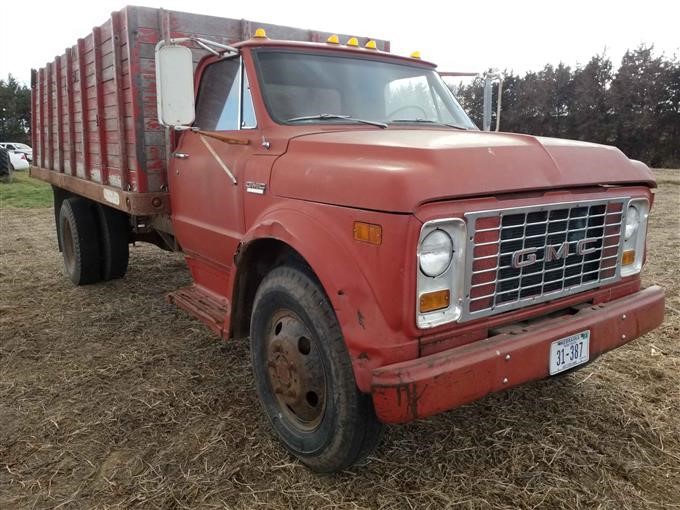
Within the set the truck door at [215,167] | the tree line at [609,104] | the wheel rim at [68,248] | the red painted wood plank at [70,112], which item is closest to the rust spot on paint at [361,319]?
the truck door at [215,167]

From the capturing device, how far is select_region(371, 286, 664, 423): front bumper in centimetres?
204

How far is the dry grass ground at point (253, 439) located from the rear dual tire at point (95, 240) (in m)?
1.36

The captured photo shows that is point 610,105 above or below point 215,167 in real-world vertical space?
above

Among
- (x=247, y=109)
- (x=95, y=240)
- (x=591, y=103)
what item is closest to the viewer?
(x=247, y=109)

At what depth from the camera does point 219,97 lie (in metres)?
3.59

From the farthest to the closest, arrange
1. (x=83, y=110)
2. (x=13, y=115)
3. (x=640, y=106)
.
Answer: (x=13, y=115) < (x=640, y=106) < (x=83, y=110)

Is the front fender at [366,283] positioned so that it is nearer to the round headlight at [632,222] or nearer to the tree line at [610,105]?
the round headlight at [632,222]

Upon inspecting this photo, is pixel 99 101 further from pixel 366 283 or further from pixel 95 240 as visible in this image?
pixel 366 283

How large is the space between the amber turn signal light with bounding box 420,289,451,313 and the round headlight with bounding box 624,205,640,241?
4.16 feet

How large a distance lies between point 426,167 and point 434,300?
52 cm

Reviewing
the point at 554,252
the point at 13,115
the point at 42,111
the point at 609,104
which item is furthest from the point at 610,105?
the point at 13,115

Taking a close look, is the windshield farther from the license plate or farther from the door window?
the license plate

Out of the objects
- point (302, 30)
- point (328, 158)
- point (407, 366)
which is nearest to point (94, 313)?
point (302, 30)

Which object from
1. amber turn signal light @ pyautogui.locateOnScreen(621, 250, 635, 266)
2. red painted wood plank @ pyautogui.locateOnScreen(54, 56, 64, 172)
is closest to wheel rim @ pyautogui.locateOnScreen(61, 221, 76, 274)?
red painted wood plank @ pyautogui.locateOnScreen(54, 56, 64, 172)
